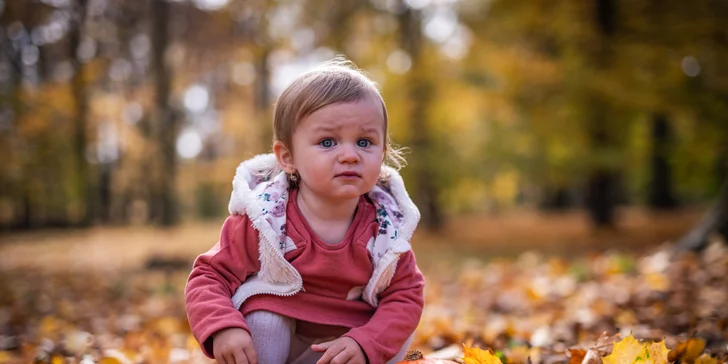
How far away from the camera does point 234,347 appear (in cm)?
159

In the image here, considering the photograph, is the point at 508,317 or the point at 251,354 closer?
the point at 251,354

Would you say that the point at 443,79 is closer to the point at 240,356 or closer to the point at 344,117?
the point at 344,117

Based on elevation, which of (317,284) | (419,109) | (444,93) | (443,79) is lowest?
(317,284)

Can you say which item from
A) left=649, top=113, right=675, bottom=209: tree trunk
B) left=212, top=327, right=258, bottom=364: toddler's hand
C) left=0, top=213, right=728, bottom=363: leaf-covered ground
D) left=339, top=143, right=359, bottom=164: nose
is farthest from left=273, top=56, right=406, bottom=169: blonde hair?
left=649, top=113, right=675, bottom=209: tree trunk

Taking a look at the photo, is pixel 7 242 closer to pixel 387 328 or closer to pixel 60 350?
pixel 60 350

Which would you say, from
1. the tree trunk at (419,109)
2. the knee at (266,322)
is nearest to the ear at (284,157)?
the knee at (266,322)

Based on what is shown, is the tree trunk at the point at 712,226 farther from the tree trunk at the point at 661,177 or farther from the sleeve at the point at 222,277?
the tree trunk at the point at 661,177

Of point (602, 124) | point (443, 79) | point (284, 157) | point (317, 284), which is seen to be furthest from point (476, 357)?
point (443, 79)

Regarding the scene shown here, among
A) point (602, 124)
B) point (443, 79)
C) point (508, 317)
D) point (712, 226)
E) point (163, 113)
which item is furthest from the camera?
point (443, 79)

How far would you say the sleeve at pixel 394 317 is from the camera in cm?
165

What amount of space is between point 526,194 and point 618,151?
3136 cm

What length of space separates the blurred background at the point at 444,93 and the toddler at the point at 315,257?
6.36 m

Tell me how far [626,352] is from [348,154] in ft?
3.27

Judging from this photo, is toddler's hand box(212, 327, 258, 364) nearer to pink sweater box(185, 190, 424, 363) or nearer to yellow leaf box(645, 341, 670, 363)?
pink sweater box(185, 190, 424, 363)
